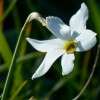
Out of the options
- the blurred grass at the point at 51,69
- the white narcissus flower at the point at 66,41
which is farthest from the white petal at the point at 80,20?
the blurred grass at the point at 51,69

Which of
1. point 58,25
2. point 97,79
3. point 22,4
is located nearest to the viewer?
point 58,25

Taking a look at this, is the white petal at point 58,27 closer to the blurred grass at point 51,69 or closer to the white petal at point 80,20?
the white petal at point 80,20

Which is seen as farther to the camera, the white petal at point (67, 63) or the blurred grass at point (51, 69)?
the blurred grass at point (51, 69)

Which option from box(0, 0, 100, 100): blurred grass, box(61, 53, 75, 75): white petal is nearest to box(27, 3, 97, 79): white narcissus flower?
box(61, 53, 75, 75): white petal

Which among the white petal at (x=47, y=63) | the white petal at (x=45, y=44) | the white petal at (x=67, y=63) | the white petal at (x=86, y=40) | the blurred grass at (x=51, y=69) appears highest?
Answer: the white petal at (x=45, y=44)

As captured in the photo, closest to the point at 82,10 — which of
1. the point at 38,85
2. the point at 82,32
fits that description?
the point at 82,32

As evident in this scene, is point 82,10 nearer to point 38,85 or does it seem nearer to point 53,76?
point 38,85

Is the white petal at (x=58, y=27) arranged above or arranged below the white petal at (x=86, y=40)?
above

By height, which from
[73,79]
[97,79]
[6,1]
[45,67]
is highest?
[45,67]
